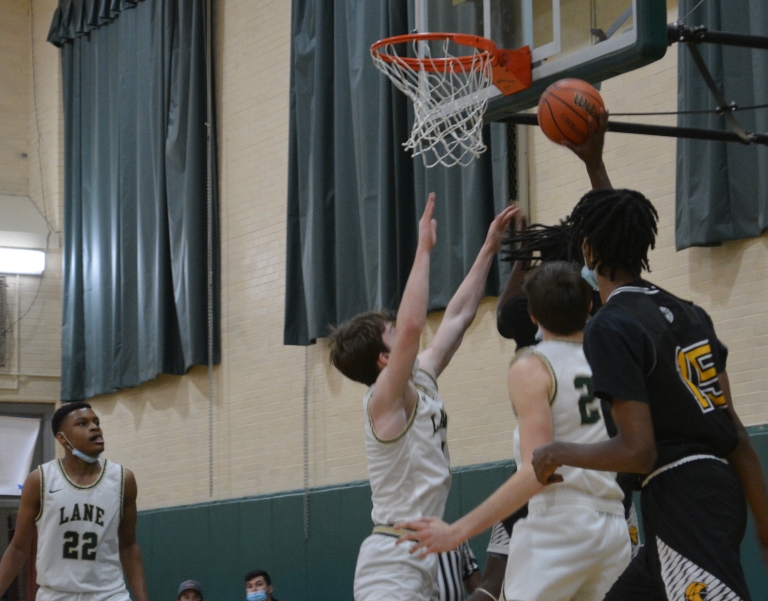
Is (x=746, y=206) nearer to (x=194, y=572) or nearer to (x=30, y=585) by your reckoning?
(x=194, y=572)

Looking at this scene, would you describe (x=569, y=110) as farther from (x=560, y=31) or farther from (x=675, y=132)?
(x=560, y=31)

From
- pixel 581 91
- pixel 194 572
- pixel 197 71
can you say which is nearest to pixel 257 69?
pixel 197 71

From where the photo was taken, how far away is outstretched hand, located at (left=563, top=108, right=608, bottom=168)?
4605 mm

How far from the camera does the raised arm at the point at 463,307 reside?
5.14 metres

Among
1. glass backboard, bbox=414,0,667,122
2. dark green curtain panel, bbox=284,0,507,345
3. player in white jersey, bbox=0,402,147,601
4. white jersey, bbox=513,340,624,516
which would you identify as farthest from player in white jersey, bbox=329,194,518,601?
dark green curtain panel, bbox=284,0,507,345

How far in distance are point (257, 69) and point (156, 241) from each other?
2130 millimetres

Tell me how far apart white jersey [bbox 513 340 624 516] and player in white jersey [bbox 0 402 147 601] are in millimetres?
3407

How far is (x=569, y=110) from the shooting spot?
4961 mm

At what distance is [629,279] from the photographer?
3430 mm

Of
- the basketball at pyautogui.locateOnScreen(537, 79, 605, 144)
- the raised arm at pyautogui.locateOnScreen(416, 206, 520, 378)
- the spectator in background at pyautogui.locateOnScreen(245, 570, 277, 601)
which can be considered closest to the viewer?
the basketball at pyautogui.locateOnScreen(537, 79, 605, 144)

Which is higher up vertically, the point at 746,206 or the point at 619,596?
the point at 746,206

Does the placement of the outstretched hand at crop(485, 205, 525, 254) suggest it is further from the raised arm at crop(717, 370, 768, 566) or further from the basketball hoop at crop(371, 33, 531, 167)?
the raised arm at crop(717, 370, 768, 566)

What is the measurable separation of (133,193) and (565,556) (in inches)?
396

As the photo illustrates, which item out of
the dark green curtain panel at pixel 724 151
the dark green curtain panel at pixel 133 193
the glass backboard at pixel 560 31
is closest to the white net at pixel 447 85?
the glass backboard at pixel 560 31
